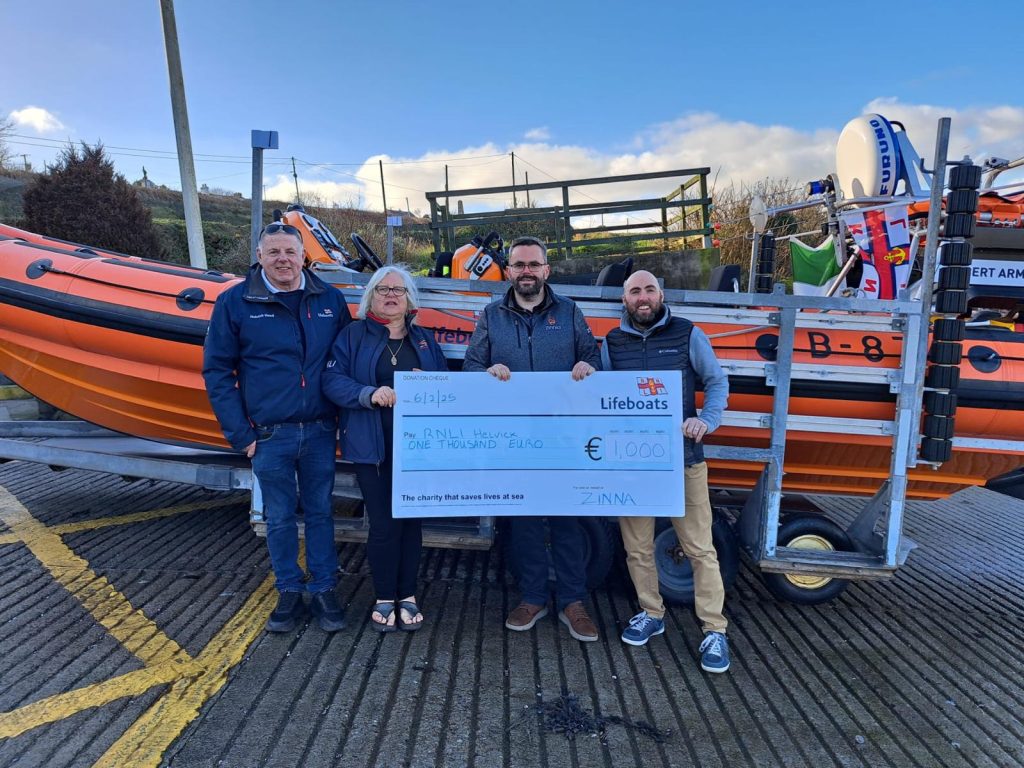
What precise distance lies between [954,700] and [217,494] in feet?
15.2

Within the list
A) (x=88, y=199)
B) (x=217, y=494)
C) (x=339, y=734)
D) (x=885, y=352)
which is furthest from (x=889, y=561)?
(x=88, y=199)

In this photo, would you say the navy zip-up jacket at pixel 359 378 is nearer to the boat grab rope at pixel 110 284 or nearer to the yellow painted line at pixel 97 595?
the yellow painted line at pixel 97 595

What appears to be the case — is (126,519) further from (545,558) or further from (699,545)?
(699,545)

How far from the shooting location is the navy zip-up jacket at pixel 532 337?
8.66 ft

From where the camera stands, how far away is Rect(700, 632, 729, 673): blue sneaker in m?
2.57

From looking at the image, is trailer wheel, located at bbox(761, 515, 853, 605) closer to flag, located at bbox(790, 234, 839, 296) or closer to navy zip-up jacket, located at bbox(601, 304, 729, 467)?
navy zip-up jacket, located at bbox(601, 304, 729, 467)

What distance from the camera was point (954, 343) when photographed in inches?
109

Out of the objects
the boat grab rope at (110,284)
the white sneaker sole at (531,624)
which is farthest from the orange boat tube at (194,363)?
the white sneaker sole at (531,624)

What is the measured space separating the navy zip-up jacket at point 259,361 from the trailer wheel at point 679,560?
179 cm

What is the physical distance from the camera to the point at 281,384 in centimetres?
254

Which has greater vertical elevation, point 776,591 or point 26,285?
point 26,285

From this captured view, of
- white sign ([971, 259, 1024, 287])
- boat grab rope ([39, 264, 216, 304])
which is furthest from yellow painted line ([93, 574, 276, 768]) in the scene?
white sign ([971, 259, 1024, 287])

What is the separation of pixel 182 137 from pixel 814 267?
763 cm

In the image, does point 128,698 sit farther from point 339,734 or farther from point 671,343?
point 671,343
